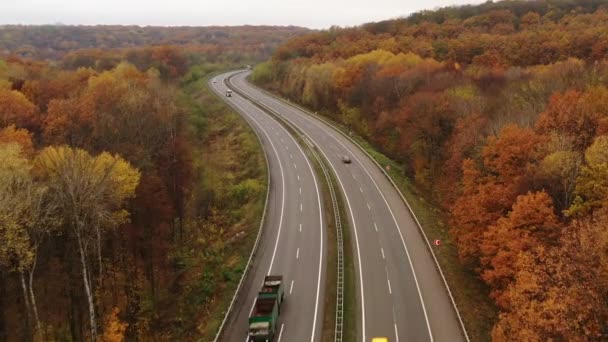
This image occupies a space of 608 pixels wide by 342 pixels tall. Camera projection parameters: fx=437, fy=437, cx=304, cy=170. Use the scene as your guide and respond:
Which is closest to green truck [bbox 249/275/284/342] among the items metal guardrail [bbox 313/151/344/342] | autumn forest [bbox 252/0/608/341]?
metal guardrail [bbox 313/151/344/342]

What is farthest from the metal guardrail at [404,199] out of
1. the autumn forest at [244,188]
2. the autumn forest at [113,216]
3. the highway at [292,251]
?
the autumn forest at [113,216]

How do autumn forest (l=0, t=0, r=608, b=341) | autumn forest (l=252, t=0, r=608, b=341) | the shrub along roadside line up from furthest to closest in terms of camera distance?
the shrub along roadside
autumn forest (l=0, t=0, r=608, b=341)
autumn forest (l=252, t=0, r=608, b=341)

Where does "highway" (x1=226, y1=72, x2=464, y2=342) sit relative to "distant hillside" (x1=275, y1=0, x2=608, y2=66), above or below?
below

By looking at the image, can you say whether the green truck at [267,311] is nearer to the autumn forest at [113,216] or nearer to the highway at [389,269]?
the highway at [389,269]

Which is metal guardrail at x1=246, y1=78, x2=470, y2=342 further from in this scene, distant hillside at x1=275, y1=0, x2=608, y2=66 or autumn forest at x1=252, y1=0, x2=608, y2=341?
distant hillside at x1=275, y1=0, x2=608, y2=66

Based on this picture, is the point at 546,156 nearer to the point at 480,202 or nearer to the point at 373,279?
the point at 480,202

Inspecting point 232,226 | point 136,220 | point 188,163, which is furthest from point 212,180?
point 136,220
